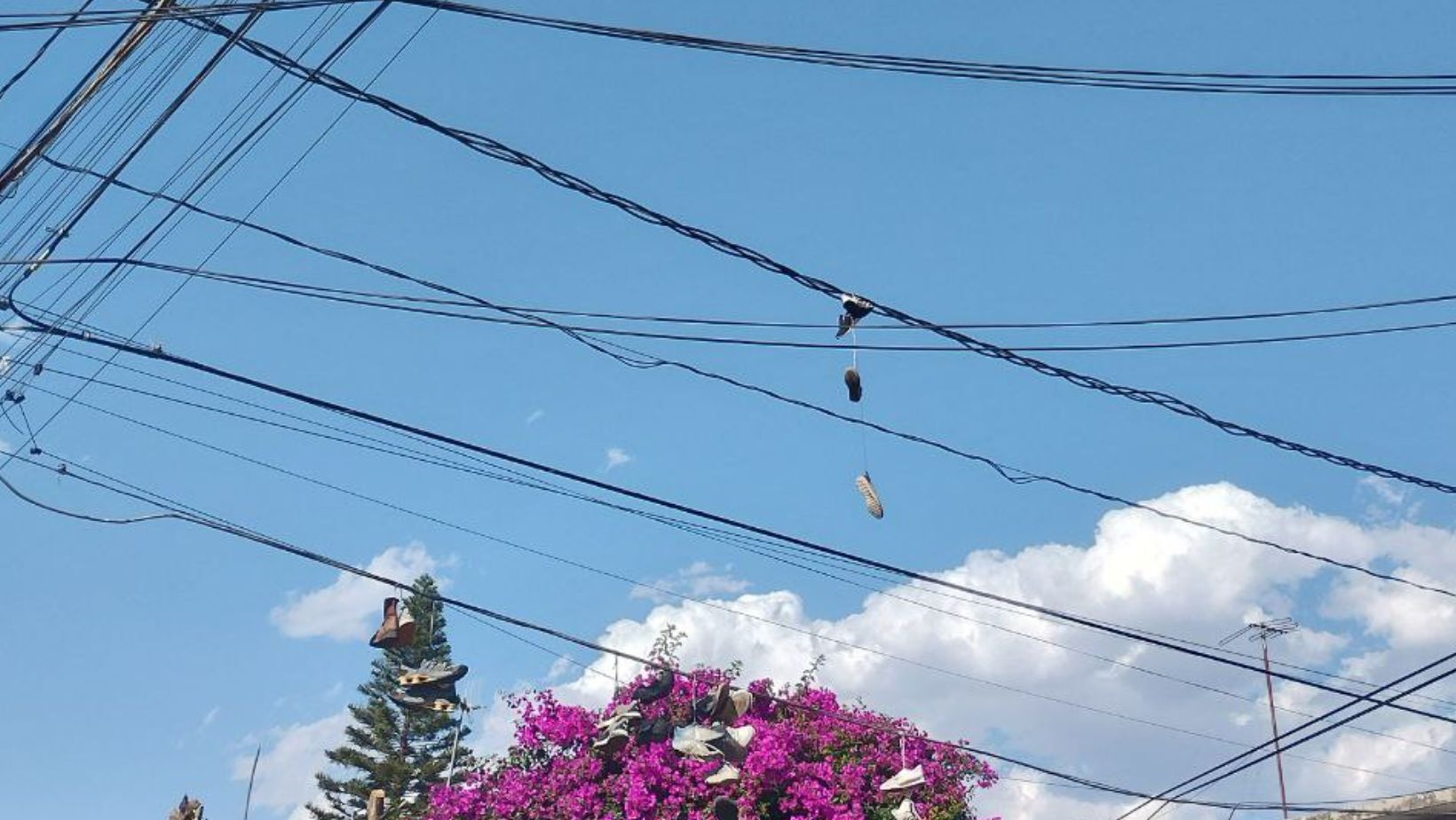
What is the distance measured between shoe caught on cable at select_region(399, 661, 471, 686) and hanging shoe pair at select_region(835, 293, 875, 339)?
475 cm

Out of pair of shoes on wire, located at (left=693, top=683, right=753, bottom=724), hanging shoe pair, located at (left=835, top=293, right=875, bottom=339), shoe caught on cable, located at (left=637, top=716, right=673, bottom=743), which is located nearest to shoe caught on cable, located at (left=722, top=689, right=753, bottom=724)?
pair of shoes on wire, located at (left=693, top=683, right=753, bottom=724)

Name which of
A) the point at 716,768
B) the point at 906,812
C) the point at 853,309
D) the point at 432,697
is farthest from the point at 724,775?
the point at 853,309

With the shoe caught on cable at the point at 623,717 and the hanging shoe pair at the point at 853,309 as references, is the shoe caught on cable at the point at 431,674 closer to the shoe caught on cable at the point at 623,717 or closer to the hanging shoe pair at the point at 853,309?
the hanging shoe pair at the point at 853,309

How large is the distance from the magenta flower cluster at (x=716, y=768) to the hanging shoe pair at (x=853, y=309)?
11467mm

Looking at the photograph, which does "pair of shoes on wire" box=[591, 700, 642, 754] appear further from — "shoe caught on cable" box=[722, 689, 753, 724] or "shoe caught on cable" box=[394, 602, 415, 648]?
"shoe caught on cable" box=[394, 602, 415, 648]

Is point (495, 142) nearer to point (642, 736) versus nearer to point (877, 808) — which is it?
point (642, 736)

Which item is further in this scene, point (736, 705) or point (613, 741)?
point (613, 741)

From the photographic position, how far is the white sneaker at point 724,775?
20.4 meters

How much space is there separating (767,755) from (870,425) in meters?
10.6

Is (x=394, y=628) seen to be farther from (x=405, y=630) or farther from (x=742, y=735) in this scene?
(x=742, y=735)

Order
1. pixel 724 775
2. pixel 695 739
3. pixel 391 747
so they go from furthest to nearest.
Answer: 1. pixel 391 747
2. pixel 724 775
3. pixel 695 739

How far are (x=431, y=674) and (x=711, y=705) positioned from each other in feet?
25.9

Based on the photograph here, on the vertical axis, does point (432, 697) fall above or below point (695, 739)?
below

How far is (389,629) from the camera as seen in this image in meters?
12.1
